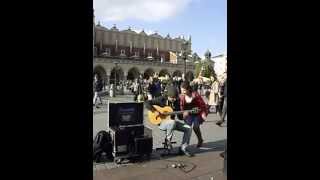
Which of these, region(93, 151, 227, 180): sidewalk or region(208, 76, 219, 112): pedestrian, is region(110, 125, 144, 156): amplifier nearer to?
region(93, 151, 227, 180): sidewalk

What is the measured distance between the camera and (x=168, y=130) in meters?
6.91

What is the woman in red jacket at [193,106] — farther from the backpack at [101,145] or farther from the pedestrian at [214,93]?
the pedestrian at [214,93]

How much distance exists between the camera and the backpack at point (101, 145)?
621 cm

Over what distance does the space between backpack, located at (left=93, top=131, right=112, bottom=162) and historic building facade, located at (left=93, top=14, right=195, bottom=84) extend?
56.1 meters

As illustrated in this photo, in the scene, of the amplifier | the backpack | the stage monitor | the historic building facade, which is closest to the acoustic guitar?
the stage monitor

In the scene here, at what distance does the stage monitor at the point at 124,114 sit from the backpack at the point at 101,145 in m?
0.24

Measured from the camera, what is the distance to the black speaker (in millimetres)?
6359

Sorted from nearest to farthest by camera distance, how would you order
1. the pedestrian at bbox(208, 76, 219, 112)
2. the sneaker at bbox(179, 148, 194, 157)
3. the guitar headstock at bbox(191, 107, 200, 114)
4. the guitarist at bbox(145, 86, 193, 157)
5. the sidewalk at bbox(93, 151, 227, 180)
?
the sidewalk at bbox(93, 151, 227, 180)
the sneaker at bbox(179, 148, 194, 157)
the guitarist at bbox(145, 86, 193, 157)
the guitar headstock at bbox(191, 107, 200, 114)
the pedestrian at bbox(208, 76, 219, 112)

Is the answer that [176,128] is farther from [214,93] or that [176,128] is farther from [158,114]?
[214,93]

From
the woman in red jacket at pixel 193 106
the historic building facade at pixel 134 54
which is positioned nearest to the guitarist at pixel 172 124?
the woman in red jacket at pixel 193 106
